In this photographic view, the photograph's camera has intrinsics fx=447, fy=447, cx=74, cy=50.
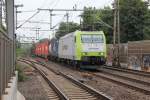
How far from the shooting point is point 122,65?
4375 centimetres

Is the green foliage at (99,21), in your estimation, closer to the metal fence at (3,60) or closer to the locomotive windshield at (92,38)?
the locomotive windshield at (92,38)

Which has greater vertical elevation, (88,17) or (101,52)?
(88,17)

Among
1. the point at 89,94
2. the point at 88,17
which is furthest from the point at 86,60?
the point at 88,17

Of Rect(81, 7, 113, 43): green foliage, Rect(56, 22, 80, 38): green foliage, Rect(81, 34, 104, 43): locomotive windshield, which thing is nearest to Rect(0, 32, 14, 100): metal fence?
Rect(81, 34, 104, 43): locomotive windshield

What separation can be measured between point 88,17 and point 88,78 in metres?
56.4

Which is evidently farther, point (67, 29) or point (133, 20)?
point (67, 29)

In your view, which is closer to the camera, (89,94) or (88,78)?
(89,94)

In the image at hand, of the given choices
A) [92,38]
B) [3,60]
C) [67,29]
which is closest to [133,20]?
[67,29]

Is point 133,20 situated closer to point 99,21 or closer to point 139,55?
point 99,21

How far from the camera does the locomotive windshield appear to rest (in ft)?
111

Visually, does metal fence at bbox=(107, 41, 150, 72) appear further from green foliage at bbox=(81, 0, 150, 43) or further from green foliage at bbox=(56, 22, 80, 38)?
green foliage at bbox=(56, 22, 80, 38)

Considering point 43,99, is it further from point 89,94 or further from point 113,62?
point 113,62

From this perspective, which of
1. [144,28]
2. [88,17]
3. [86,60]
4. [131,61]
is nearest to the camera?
[86,60]

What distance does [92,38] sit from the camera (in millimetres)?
34031
